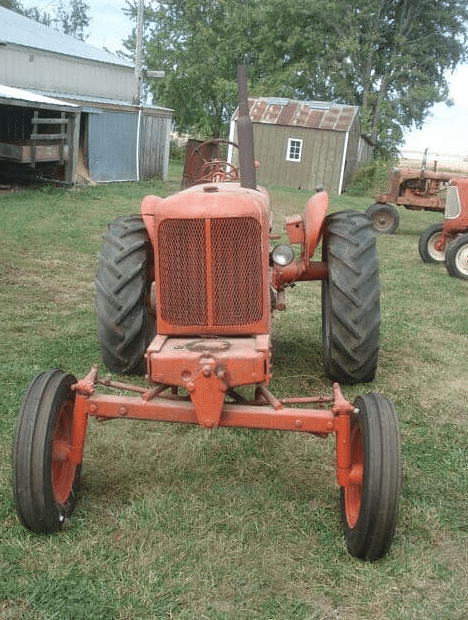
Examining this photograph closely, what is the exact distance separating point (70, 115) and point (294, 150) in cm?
1289

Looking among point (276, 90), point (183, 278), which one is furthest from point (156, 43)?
point (183, 278)

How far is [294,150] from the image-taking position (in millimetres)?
29000

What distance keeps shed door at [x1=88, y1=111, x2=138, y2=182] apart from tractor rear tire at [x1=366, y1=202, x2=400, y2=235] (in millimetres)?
9284

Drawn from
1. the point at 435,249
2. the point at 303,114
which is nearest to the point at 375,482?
the point at 435,249

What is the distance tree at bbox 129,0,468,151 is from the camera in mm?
37094

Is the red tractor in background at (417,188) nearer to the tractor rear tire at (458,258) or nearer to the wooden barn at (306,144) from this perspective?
the tractor rear tire at (458,258)

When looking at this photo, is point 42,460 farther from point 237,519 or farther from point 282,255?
point 282,255

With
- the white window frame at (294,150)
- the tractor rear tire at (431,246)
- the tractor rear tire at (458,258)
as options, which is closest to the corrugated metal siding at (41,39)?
the white window frame at (294,150)

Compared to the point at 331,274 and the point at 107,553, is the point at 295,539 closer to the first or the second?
the point at 107,553

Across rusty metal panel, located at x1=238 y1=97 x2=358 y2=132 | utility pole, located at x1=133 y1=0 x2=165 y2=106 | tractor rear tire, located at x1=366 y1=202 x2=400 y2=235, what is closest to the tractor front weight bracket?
tractor rear tire, located at x1=366 y1=202 x2=400 y2=235

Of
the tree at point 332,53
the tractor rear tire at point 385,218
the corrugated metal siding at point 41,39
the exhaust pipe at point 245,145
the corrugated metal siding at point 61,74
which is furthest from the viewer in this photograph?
the tree at point 332,53

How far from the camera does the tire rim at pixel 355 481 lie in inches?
119

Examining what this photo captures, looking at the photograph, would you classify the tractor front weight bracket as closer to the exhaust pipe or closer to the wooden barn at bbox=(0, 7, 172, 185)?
the exhaust pipe

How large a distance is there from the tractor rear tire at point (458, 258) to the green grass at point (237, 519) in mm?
3930
